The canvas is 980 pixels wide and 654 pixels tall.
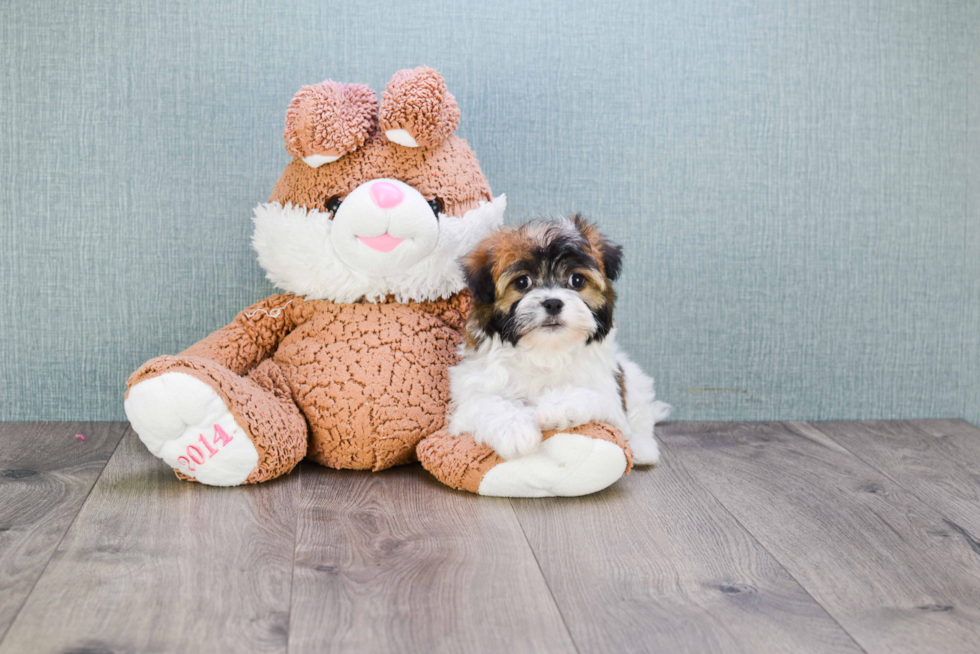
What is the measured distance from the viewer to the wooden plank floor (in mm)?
1091

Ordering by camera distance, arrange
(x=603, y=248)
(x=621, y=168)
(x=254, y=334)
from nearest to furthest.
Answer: (x=603, y=248), (x=254, y=334), (x=621, y=168)

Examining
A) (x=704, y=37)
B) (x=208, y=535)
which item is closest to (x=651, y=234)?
(x=704, y=37)

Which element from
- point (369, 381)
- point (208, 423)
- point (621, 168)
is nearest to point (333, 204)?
point (369, 381)

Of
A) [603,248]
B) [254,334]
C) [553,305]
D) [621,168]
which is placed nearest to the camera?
[553,305]

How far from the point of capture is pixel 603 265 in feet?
5.17

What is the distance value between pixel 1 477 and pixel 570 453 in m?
1.09

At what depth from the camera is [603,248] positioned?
5.19 ft

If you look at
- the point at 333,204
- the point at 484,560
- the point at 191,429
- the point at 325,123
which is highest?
the point at 325,123

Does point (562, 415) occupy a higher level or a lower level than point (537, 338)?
lower

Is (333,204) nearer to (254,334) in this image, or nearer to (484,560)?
(254,334)

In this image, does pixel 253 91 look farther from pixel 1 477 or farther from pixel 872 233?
pixel 872 233

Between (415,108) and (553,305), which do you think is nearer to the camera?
(553,305)

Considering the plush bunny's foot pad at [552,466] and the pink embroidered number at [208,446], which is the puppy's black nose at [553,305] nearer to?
the plush bunny's foot pad at [552,466]

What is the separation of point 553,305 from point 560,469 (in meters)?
0.30
